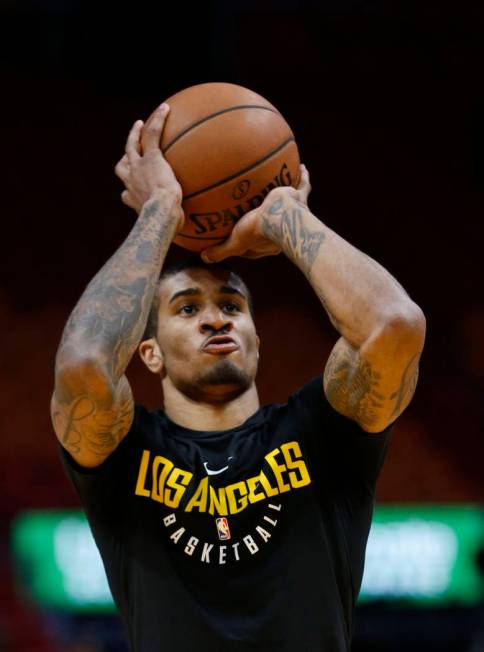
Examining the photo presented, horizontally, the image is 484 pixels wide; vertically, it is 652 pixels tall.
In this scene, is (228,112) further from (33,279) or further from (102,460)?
(33,279)

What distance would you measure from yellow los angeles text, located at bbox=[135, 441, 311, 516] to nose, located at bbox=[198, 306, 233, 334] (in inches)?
14.9

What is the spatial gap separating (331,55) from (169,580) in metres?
6.55

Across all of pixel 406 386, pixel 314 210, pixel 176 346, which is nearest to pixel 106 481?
pixel 176 346

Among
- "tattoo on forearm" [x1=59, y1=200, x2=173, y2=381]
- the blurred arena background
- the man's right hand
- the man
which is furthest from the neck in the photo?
the blurred arena background

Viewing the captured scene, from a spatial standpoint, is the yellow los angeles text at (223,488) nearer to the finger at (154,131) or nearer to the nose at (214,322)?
the nose at (214,322)

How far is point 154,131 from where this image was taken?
9.30 ft

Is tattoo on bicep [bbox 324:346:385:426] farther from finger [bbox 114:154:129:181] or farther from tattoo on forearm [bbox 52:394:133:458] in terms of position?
finger [bbox 114:154:129:181]

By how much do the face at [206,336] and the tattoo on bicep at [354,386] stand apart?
10.6 inches

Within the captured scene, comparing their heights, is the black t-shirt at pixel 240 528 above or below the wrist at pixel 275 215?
below

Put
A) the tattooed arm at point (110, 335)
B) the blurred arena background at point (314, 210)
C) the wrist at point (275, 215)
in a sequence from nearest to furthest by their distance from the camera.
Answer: the tattooed arm at point (110, 335) < the wrist at point (275, 215) < the blurred arena background at point (314, 210)

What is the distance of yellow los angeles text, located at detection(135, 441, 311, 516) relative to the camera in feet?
8.60

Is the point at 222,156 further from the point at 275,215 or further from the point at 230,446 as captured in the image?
the point at 230,446

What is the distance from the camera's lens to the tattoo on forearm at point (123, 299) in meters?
2.48

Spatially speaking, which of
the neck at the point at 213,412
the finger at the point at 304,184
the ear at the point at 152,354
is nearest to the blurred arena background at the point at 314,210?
the ear at the point at 152,354
